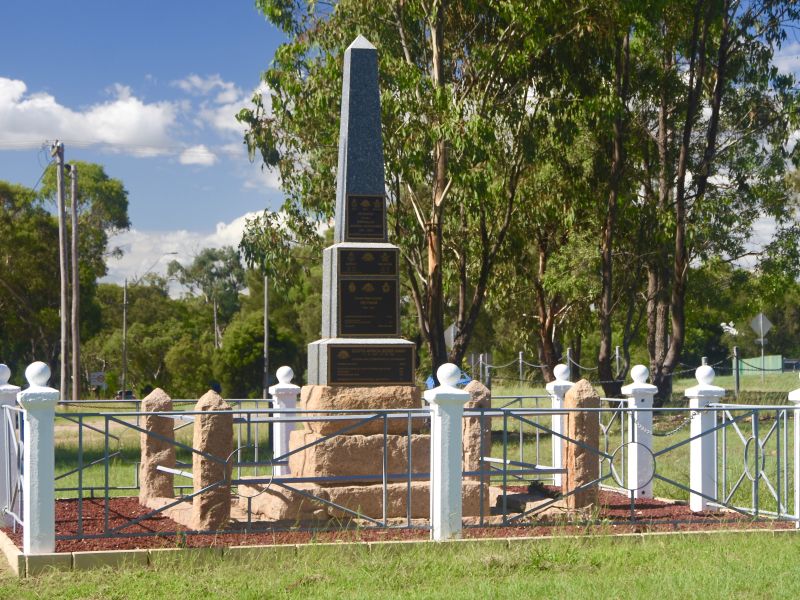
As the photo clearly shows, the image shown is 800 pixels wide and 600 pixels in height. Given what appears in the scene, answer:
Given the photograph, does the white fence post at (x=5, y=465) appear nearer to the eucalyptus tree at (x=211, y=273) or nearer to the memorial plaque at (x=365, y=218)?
the memorial plaque at (x=365, y=218)

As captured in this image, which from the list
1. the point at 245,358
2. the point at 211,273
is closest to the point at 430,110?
the point at 245,358

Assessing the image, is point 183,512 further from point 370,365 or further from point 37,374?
point 370,365

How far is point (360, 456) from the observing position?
36.4 feet

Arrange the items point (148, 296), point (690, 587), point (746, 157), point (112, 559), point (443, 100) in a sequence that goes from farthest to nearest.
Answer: point (148, 296) < point (746, 157) < point (443, 100) < point (112, 559) < point (690, 587)

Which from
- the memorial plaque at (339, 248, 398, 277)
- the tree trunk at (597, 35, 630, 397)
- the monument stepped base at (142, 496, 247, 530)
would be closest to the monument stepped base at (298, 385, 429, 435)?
the monument stepped base at (142, 496, 247, 530)

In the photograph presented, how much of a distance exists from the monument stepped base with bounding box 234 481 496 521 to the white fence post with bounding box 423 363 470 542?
1.50m

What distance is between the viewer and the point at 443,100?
21.8m

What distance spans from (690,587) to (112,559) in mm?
4193

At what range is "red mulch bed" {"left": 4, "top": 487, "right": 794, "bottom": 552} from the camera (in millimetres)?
8992

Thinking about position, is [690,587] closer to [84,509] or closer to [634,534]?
[634,534]

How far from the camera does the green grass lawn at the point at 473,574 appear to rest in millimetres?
7418

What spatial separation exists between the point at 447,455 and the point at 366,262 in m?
3.33

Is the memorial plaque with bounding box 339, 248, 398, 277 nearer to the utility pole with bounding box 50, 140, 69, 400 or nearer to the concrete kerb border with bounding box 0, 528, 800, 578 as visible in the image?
the concrete kerb border with bounding box 0, 528, 800, 578

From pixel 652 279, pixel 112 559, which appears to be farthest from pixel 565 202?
pixel 112 559
